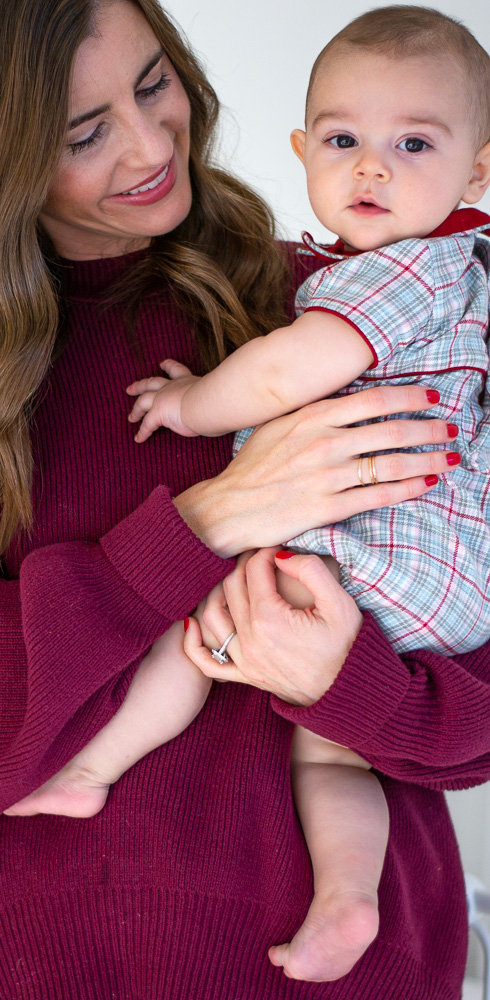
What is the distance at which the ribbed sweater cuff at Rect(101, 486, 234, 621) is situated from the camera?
4.14ft

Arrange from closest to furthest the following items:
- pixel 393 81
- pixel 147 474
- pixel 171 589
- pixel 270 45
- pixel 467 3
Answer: pixel 393 81
pixel 171 589
pixel 147 474
pixel 467 3
pixel 270 45

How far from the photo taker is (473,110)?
1.21m

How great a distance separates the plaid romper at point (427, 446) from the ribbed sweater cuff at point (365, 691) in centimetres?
6

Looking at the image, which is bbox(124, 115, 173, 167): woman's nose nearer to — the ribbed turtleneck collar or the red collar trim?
the ribbed turtleneck collar

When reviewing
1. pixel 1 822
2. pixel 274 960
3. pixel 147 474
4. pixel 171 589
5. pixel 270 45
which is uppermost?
pixel 270 45

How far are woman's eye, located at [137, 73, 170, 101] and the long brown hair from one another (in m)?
0.06

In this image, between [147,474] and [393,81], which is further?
[147,474]

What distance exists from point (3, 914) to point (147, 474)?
69cm

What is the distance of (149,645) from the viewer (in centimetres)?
130

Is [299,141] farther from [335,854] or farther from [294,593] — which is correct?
[335,854]

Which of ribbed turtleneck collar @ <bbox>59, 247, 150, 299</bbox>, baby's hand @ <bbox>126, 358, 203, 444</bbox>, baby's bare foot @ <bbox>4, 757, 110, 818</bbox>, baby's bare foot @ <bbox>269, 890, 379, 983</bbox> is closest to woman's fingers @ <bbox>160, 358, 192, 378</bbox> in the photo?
baby's hand @ <bbox>126, 358, 203, 444</bbox>

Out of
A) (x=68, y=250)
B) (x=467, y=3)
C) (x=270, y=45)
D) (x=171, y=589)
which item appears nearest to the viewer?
(x=171, y=589)

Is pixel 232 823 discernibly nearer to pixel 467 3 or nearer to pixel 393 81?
pixel 393 81

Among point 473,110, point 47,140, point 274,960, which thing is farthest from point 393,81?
point 274,960
